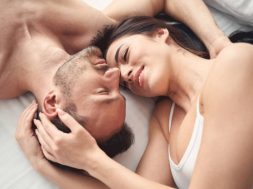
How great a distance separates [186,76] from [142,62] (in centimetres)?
15

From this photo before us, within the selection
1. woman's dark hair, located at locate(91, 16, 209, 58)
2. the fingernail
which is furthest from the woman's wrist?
woman's dark hair, located at locate(91, 16, 209, 58)

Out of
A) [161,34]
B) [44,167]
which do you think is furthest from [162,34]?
[44,167]

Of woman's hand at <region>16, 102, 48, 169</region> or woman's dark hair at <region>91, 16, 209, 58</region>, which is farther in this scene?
woman's dark hair at <region>91, 16, 209, 58</region>

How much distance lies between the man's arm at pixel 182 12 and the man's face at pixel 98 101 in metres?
0.38

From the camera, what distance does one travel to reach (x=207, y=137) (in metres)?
0.92

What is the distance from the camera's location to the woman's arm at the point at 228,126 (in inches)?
34.5

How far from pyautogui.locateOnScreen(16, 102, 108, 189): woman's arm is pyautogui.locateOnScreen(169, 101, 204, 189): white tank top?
22 centimetres

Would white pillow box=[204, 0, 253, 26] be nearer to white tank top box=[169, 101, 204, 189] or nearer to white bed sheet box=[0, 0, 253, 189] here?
white bed sheet box=[0, 0, 253, 189]

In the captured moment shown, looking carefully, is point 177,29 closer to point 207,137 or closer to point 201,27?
point 201,27

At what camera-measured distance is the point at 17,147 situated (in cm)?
119

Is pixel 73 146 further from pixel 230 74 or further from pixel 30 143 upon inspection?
pixel 230 74

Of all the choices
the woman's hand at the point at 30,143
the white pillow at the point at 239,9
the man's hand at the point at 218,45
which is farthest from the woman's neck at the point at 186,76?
the woman's hand at the point at 30,143

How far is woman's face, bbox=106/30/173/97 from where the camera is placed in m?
1.20

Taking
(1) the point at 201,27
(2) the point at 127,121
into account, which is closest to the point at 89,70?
(2) the point at 127,121
